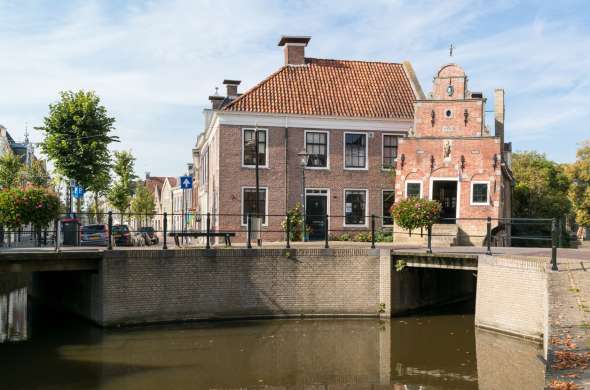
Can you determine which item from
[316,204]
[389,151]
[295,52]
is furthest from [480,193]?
[295,52]

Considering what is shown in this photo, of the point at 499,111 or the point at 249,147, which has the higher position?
the point at 499,111

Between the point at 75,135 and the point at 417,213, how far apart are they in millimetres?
17012

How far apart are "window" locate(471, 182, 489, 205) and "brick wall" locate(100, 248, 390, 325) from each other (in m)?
7.39

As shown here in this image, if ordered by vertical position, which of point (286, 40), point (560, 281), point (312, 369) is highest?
point (286, 40)

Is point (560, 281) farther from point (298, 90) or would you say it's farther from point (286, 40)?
point (286, 40)

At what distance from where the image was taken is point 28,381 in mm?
12008

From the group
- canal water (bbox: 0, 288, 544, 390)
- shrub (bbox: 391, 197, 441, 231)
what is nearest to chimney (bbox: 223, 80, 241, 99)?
shrub (bbox: 391, 197, 441, 231)

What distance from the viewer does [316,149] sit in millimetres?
28766

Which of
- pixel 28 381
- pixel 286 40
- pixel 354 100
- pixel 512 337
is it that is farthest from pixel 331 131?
pixel 28 381

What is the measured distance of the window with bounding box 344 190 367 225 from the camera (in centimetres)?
2883

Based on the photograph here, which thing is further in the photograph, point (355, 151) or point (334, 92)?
point (334, 92)

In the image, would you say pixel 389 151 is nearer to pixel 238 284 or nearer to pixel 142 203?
pixel 238 284

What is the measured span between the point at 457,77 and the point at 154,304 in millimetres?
14852

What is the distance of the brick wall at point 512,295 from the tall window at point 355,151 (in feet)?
42.2
